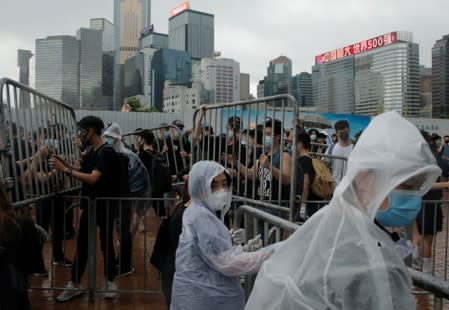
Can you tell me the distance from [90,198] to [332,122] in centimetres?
1722

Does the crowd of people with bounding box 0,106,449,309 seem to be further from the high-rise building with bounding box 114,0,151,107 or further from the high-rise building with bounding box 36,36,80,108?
the high-rise building with bounding box 114,0,151,107

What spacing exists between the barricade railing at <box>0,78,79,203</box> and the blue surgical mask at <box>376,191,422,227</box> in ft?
10.3

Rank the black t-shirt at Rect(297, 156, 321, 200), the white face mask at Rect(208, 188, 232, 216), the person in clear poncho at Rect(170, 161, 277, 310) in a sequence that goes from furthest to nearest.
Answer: the black t-shirt at Rect(297, 156, 321, 200) → the white face mask at Rect(208, 188, 232, 216) → the person in clear poncho at Rect(170, 161, 277, 310)

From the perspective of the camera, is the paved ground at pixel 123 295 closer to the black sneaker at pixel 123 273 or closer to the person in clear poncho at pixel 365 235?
the black sneaker at pixel 123 273

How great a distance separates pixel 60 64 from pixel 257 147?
58.4m

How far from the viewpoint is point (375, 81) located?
1635 inches

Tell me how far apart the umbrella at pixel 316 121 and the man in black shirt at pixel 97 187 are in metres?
15.5

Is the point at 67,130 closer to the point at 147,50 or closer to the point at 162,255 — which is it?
the point at 162,255

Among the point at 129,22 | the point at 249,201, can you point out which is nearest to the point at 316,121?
the point at 249,201

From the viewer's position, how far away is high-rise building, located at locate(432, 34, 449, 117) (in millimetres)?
43500

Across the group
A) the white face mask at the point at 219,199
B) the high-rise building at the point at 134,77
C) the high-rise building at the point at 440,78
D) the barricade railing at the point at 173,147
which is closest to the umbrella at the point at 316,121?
the barricade railing at the point at 173,147

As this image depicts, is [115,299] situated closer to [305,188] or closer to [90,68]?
[305,188]

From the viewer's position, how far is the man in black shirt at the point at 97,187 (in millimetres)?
4812

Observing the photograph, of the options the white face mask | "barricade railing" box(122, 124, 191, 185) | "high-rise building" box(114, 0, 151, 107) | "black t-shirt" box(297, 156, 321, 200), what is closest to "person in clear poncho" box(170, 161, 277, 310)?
the white face mask
